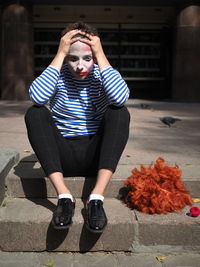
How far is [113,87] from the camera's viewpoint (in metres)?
2.86

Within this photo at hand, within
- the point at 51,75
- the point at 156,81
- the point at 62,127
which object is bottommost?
the point at 156,81

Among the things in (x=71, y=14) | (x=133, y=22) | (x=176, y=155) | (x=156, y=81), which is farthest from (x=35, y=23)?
(x=176, y=155)

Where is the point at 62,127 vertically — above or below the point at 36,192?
A: above

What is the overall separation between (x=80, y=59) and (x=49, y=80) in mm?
260

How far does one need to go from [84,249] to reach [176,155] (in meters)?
1.71

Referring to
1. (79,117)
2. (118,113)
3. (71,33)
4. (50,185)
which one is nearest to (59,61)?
(71,33)

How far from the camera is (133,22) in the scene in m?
14.3

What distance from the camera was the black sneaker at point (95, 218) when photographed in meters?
2.49

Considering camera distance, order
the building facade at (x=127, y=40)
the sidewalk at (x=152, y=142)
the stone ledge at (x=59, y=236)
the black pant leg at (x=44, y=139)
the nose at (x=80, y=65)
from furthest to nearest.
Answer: the building facade at (x=127, y=40) < the sidewalk at (x=152, y=142) < the nose at (x=80, y=65) < the black pant leg at (x=44, y=139) < the stone ledge at (x=59, y=236)

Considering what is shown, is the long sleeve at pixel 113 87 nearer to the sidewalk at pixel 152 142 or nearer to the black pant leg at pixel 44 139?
the black pant leg at pixel 44 139

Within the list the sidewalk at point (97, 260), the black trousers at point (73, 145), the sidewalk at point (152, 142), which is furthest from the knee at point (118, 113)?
the sidewalk at point (97, 260)

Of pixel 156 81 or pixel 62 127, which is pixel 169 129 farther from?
pixel 156 81

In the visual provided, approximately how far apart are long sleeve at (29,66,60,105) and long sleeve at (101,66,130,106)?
0.33 metres

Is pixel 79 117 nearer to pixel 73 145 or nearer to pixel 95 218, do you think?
pixel 73 145
